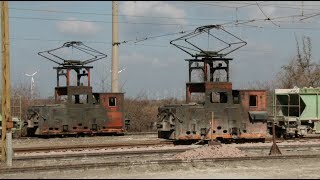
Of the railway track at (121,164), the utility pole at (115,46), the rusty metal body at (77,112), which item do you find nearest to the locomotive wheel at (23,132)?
the rusty metal body at (77,112)

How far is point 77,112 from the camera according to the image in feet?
94.6

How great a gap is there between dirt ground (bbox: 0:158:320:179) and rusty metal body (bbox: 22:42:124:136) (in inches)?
583

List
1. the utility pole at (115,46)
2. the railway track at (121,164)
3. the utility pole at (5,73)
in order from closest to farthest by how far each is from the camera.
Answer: the railway track at (121,164) < the utility pole at (5,73) < the utility pole at (115,46)

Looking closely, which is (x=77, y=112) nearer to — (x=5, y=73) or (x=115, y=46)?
(x=115, y=46)

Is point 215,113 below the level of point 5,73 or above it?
below

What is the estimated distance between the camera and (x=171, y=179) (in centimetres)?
1168

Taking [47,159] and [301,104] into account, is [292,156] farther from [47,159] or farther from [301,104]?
[301,104]

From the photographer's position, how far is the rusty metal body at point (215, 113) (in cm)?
2233

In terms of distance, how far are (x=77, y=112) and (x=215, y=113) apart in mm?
9579

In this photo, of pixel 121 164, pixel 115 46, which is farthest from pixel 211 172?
pixel 115 46

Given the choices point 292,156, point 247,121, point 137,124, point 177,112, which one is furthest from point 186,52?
point 137,124

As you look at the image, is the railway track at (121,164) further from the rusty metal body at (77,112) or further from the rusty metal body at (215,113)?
the rusty metal body at (77,112)

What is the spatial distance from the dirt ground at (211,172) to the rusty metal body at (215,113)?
672 centimetres

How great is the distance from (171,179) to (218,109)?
11244 mm
